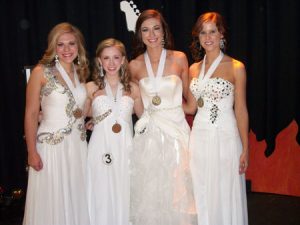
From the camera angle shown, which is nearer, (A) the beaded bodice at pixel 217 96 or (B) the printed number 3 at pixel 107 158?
(A) the beaded bodice at pixel 217 96

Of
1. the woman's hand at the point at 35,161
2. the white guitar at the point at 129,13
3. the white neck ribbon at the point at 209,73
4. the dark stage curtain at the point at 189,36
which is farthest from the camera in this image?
the white guitar at the point at 129,13

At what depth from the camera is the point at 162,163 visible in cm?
275

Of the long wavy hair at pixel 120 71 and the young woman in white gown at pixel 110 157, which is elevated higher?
the long wavy hair at pixel 120 71

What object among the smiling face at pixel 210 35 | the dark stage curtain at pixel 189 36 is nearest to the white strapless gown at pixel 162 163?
the smiling face at pixel 210 35

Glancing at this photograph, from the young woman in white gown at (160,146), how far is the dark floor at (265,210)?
1243 mm

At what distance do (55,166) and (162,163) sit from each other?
75 centimetres

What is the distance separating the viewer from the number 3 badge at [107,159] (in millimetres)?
2754

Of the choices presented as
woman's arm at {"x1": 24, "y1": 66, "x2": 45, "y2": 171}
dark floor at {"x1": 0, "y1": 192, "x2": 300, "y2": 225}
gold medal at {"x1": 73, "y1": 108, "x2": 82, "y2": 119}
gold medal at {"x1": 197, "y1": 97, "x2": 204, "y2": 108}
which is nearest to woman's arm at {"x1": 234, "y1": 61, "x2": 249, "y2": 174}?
gold medal at {"x1": 197, "y1": 97, "x2": 204, "y2": 108}

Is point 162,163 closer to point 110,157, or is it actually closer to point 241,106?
point 110,157

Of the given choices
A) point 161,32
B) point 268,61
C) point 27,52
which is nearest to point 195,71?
point 161,32

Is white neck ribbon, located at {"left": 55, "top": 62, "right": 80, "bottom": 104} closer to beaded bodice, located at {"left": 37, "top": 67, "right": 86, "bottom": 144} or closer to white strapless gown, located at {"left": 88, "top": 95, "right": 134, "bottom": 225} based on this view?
beaded bodice, located at {"left": 37, "top": 67, "right": 86, "bottom": 144}

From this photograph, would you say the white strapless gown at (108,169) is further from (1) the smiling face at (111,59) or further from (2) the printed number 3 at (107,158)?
(1) the smiling face at (111,59)

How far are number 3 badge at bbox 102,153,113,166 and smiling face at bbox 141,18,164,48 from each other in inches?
34.6

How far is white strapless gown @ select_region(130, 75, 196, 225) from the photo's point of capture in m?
2.71
